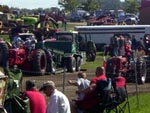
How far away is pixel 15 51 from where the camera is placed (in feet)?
91.7

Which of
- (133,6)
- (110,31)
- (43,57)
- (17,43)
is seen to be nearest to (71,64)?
(43,57)

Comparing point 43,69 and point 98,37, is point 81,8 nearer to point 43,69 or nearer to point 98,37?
point 98,37

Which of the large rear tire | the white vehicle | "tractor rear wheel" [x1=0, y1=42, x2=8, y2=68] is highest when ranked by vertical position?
"tractor rear wheel" [x1=0, y1=42, x2=8, y2=68]

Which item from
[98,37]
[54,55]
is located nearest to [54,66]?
[54,55]

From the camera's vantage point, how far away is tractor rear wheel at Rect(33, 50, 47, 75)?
89.8ft

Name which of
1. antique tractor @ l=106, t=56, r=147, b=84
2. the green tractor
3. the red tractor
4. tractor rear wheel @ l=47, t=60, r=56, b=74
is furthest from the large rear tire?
antique tractor @ l=106, t=56, r=147, b=84

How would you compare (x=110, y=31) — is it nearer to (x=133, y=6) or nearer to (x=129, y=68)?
(x=129, y=68)

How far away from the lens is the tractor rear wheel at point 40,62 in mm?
27375

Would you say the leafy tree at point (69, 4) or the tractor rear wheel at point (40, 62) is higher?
the tractor rear wheel at point (40, 62)

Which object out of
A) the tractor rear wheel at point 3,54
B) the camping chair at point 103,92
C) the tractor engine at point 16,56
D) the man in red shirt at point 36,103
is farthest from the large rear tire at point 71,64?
the man in red shirt at point 36,103

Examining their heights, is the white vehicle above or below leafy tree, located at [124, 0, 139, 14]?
above

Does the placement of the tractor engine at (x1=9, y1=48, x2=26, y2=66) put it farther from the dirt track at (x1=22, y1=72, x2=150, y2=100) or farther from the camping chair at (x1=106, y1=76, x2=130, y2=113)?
the camping chair at (x1=106, y1=76, x2=130, y2=113)

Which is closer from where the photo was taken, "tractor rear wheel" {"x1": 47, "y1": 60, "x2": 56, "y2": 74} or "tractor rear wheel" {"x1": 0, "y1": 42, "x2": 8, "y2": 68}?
"tractor rear wheel" {"x1": 0, "y1": 42, "x2": 8, "y2": 68}

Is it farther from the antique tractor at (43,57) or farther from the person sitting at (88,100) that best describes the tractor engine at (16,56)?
the person sitting at (88,100)
